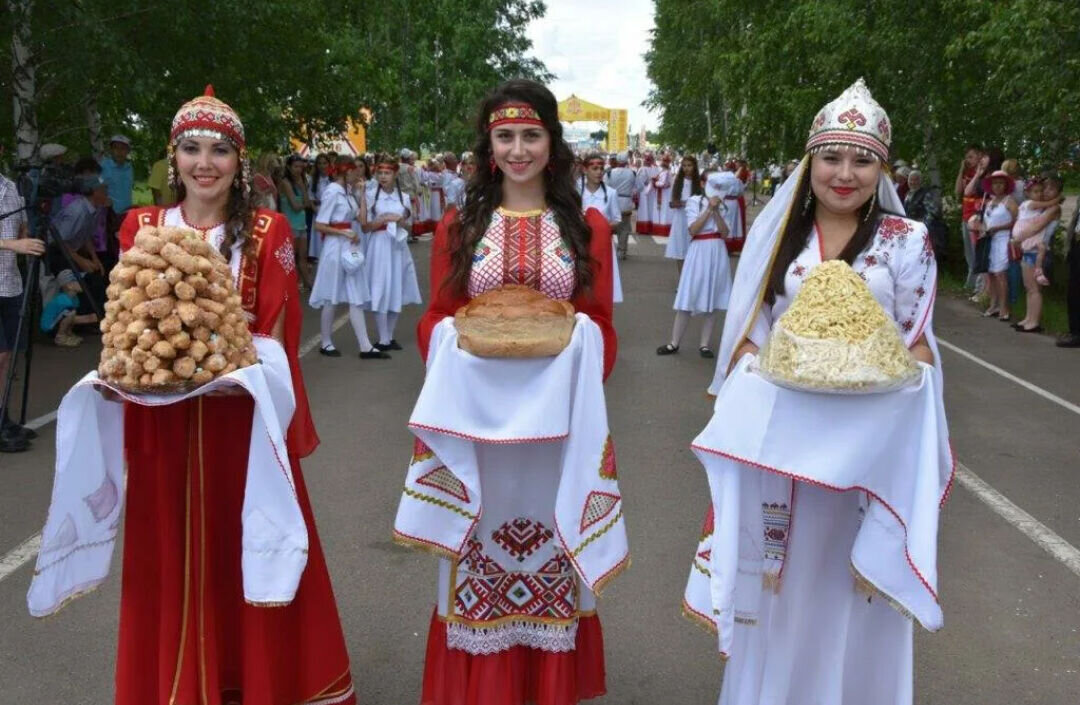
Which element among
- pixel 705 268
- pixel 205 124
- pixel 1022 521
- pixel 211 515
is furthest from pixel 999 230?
pixel 211 515

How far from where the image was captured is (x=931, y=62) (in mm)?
15812

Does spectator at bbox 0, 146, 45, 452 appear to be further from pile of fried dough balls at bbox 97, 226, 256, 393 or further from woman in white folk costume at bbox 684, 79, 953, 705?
woman in white folk costume at bbox 684, 79, 953, 705

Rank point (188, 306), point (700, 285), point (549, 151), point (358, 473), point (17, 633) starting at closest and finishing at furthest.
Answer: point (188, 306) → point (549, 151) → point (17, 633) → point (358, 473) → point (700, 285)

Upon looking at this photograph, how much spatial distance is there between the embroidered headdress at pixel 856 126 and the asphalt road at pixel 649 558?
2108mm

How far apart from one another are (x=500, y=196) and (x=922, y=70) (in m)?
14.2

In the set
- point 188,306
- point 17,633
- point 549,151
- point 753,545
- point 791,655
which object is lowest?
point 17,633

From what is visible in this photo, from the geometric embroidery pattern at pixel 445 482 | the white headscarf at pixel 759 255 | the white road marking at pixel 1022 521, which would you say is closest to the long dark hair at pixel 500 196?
the white headscarf at pixel 759 255

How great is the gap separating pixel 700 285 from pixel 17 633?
7.60 meters

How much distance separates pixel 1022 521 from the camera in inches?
238

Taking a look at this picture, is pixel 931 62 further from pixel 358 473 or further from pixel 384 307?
pixel 358 473

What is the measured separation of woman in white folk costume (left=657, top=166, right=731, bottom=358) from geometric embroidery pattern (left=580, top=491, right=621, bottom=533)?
7.62 m

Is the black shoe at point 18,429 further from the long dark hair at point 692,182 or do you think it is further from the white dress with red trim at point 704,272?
the long dark hair at point 692,182

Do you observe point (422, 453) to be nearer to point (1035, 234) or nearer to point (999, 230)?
point (1035, 234)

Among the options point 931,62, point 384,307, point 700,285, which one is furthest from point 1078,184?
point 384,307
